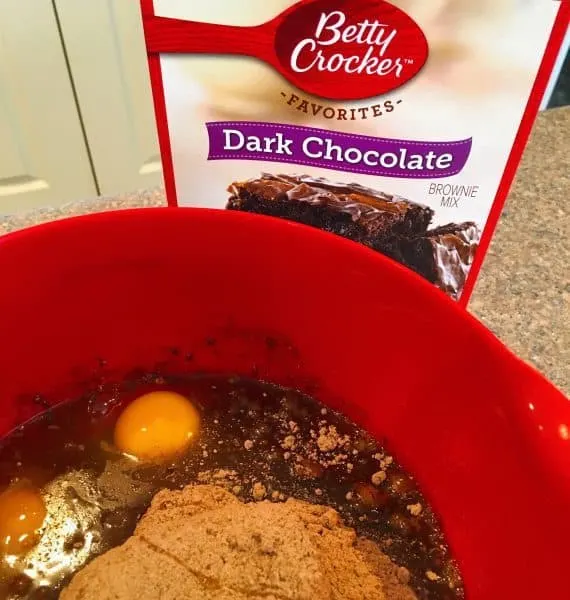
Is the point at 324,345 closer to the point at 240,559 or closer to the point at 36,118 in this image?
the point at 240,559

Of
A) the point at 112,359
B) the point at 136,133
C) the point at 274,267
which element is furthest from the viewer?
the point at 136,133

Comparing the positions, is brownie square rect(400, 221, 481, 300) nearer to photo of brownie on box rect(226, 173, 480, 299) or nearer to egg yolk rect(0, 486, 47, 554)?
photo of brownie on box rect(226, 173, 480, 299)

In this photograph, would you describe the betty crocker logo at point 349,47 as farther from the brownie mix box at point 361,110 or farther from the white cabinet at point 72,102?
the white cabinet at point 72,102

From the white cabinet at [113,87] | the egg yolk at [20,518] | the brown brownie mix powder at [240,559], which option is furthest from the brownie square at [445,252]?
the white cabinet at [113,87]

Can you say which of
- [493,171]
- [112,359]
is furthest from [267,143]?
[112,359]

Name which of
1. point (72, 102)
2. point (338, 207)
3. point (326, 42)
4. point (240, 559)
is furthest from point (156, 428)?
point (72, 102)

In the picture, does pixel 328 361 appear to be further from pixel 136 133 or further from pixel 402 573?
pixel 136 133
